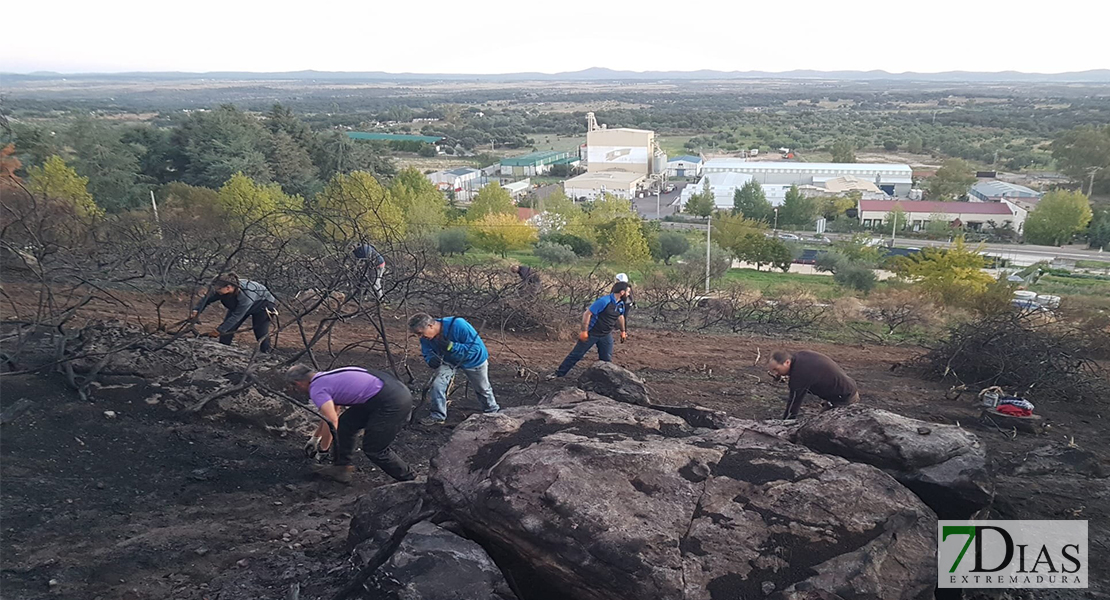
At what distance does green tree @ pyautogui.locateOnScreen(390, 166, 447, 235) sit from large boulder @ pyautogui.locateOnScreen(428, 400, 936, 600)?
2179 cm

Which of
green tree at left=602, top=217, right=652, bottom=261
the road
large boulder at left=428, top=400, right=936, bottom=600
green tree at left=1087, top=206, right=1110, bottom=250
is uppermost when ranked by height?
large boulder at left=428, top=400, right=936, bottom=600

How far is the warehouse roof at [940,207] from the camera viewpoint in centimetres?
3903

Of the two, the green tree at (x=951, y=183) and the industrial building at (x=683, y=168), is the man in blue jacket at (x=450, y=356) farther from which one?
the industrial building at (x=683, y=168)

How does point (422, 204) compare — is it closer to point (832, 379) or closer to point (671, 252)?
point (671, 252)

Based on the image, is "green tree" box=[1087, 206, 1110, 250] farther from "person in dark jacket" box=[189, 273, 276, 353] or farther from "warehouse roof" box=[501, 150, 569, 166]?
"warehouse roof" box=[501, 150, 569, 166]

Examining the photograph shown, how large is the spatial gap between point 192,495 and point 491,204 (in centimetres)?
2721

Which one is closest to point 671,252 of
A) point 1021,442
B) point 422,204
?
point 422,204

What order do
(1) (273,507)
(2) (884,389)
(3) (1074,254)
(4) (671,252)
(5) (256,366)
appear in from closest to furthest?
(1) (273,507)
(5) (256,366)
(2) (884,389)
(4) (671,252)
(3) (1074,254)

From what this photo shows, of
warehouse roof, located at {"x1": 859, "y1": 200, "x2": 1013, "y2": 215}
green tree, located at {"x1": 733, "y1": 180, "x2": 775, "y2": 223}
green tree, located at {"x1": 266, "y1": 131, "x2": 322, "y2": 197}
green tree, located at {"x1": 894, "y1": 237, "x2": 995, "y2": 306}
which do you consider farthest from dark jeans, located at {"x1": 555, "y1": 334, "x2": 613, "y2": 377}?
warehouse roof, located at {"x1": 859, "y1": 200, "x2": 1013, "y2": 215}

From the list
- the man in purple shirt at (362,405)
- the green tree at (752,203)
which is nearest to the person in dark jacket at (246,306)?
the man in purple shirt at (362,405)

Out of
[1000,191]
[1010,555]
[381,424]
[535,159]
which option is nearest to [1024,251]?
[1000,191]

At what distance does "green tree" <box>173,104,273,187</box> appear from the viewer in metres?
26.6

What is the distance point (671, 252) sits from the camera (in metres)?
29.1

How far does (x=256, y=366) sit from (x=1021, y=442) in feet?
21.8
